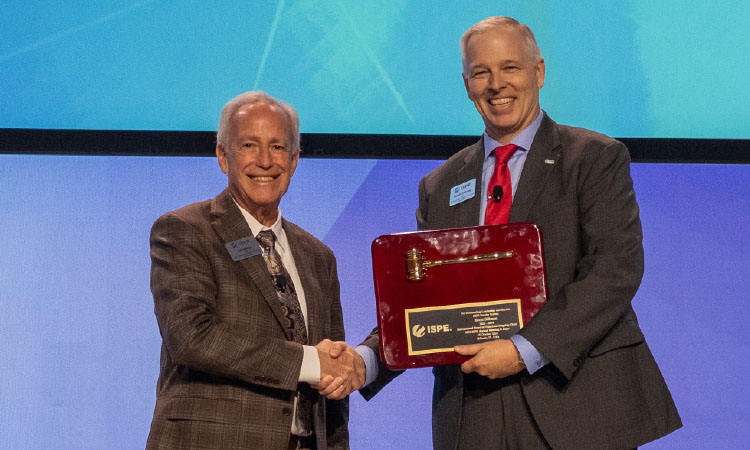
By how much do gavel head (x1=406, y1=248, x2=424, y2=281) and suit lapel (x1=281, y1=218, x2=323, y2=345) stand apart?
41 cm

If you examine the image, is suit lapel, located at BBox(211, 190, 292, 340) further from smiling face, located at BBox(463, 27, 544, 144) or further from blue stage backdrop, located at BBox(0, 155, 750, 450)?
blue stage backdrop, located at BBox(0, 155, 750, 450)

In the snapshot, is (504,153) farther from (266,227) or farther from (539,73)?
(266,227)

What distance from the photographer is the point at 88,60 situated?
Answer: 11.1ft

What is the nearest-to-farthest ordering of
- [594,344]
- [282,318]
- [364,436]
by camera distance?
[594,344], [282,318], [364,436]

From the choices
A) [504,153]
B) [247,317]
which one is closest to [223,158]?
[247,317]

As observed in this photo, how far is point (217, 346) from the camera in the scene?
83.4 inches

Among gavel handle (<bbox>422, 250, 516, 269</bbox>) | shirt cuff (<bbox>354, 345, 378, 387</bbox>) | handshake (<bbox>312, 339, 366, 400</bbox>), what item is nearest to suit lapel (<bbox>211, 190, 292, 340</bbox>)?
handshake (<bbox>312, 339, 366, 400</bbox>)

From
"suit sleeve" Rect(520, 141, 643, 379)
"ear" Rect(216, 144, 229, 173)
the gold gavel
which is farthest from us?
"ear" Rect(216, 144, 229, 173)

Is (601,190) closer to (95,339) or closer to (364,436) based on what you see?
(364,436)

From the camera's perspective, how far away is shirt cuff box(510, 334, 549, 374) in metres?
1.98

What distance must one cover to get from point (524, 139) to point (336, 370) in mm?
878

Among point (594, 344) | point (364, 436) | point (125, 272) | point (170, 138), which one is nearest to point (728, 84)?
point (594, 344)

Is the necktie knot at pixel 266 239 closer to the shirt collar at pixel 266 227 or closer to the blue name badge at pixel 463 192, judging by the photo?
the shirt collar at pixel 266 227

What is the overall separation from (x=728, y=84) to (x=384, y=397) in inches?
81.3
